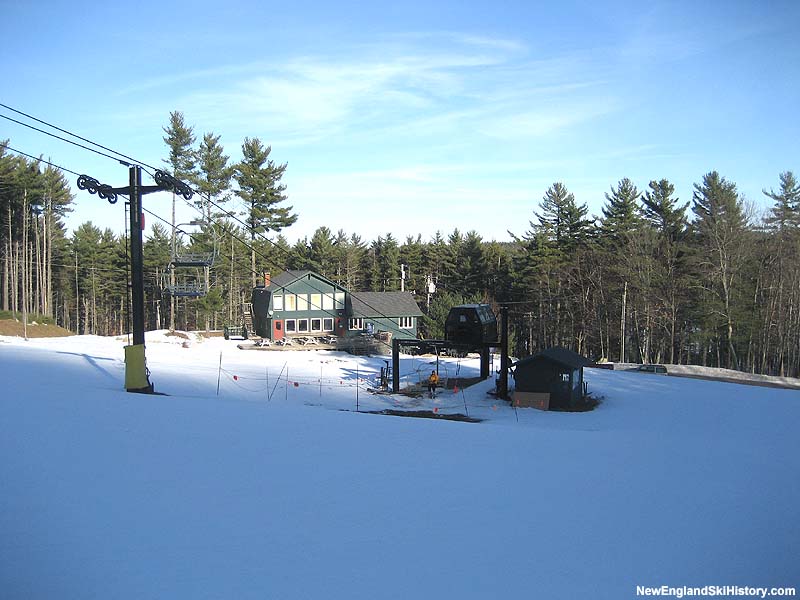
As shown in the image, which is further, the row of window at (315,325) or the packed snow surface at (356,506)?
the row of window at (315,325)

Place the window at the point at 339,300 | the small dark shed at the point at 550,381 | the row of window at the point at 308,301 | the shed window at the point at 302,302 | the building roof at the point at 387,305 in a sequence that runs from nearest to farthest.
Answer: the small dark shed at the point at 550,381 < the row of window at the point at 308,301 < the shed window at the point at 302,302 < the window at the point at 339,300 < the building roof at the point at 387,305

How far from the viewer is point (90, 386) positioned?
518 inches

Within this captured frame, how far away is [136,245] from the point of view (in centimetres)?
1485

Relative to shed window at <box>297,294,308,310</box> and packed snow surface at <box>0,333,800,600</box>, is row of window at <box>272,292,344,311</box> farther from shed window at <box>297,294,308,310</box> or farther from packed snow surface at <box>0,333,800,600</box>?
packed snow surface at <box>0,333,800,600</box>

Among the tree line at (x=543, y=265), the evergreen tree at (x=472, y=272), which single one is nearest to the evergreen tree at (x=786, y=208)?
the tree line at (x=543, y=265)

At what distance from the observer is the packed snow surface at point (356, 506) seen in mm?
4859

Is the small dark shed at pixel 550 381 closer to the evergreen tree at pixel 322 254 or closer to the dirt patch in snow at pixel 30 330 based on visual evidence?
the dirt patch in snow at pixel 30 330

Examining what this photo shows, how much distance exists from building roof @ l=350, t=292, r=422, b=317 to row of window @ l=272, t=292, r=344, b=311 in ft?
7.56

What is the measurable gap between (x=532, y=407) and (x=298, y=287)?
26.3 metres

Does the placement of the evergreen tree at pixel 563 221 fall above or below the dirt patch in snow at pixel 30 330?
above

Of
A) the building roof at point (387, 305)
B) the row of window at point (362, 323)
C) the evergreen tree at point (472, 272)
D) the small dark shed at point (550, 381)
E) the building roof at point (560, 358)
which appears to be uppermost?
the evergreen tree at point (472, 272)

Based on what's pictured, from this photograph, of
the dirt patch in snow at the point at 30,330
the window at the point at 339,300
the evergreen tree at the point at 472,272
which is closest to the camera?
the dirt patch in snow at the point at 30,330

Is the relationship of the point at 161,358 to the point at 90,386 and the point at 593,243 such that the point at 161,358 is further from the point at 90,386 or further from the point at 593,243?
the point at 593,243

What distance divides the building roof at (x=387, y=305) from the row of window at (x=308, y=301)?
2.31 meters
